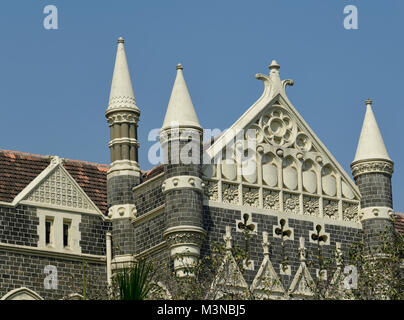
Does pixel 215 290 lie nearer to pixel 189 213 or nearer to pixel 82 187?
pixel 189 213

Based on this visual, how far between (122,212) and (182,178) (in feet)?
12.8

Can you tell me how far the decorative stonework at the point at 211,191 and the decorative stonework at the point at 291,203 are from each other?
2663 mm

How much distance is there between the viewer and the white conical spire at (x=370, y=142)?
154 feet

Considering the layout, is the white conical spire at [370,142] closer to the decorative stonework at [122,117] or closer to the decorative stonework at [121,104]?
the decorative stonework at [122,117]

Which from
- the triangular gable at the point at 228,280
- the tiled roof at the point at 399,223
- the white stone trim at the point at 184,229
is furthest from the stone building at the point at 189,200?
the tiled roof at the point at 399,223

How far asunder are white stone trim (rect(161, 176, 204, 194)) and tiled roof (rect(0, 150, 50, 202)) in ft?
A: 18.0

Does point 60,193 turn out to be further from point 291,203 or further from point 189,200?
point 291,203

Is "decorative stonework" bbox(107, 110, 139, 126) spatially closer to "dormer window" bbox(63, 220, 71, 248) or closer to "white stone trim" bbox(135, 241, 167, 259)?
"dormer window" bbox(63, 220, 71, 248)

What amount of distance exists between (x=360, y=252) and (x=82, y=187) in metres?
10.4

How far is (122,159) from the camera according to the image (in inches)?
1829

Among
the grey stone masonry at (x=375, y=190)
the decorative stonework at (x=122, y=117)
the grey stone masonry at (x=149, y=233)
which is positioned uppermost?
the decorative stonework at (x=122, y=117)
